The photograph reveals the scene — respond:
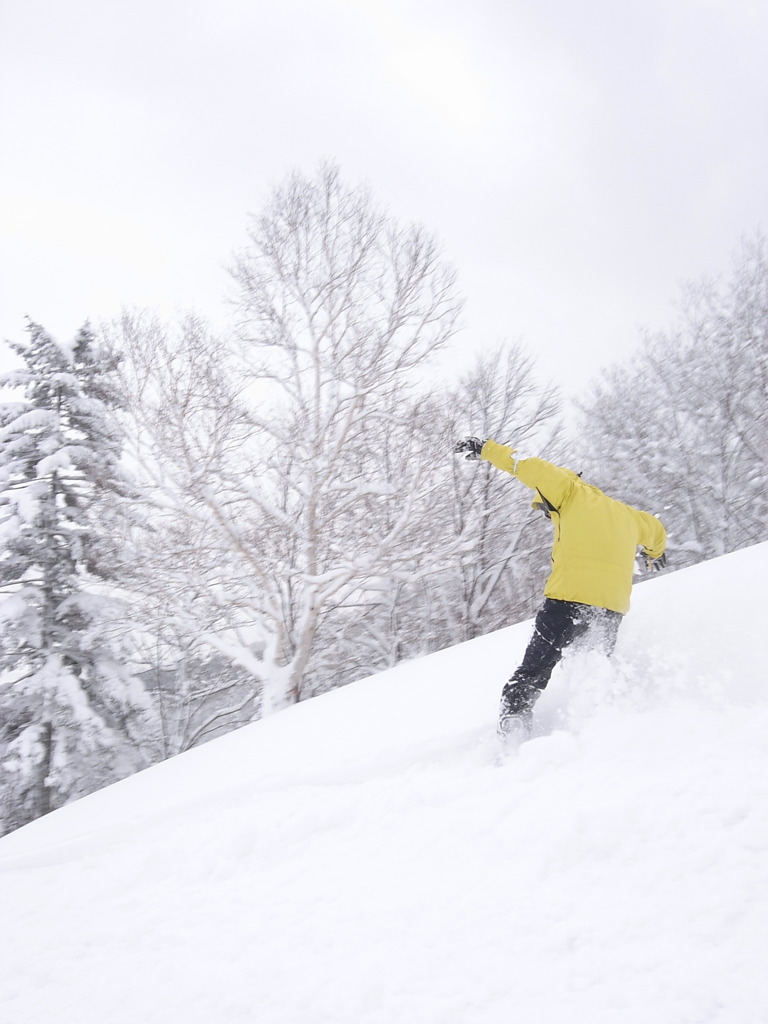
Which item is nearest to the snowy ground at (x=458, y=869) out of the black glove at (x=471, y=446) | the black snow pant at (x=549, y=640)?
the black snow pant at (x=549, y=640)

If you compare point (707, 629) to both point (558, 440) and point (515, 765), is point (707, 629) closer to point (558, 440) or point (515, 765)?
point (515, 765)

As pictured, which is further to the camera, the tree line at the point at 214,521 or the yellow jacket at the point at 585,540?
the tree line at the point at 214,521

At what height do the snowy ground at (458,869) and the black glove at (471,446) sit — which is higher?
the black glove at (471,446)

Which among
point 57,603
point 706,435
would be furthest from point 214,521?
point 706,435

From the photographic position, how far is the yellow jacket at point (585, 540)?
10.5 feet

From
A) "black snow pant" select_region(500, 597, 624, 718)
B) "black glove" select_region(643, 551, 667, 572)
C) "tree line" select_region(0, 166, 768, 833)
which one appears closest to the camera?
"black snow pant" select_region(500, 597, 624, 718)

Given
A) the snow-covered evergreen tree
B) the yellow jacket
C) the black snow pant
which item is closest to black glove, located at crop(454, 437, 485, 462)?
the yellow jacket

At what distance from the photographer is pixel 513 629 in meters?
4.98

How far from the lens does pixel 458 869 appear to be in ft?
7.21

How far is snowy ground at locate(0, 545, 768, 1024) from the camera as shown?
5.34 ft

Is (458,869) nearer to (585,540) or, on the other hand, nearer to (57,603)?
(585,540)

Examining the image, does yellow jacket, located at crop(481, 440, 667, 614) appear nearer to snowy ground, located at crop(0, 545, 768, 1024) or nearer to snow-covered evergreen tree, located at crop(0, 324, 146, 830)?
snowy ground, located at crop(0, 545, 768, 1024)

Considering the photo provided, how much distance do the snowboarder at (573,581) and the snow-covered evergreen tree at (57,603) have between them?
8769 millimetres

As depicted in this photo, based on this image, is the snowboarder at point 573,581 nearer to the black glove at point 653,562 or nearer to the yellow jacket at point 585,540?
the yellow jacket at point 585,540
